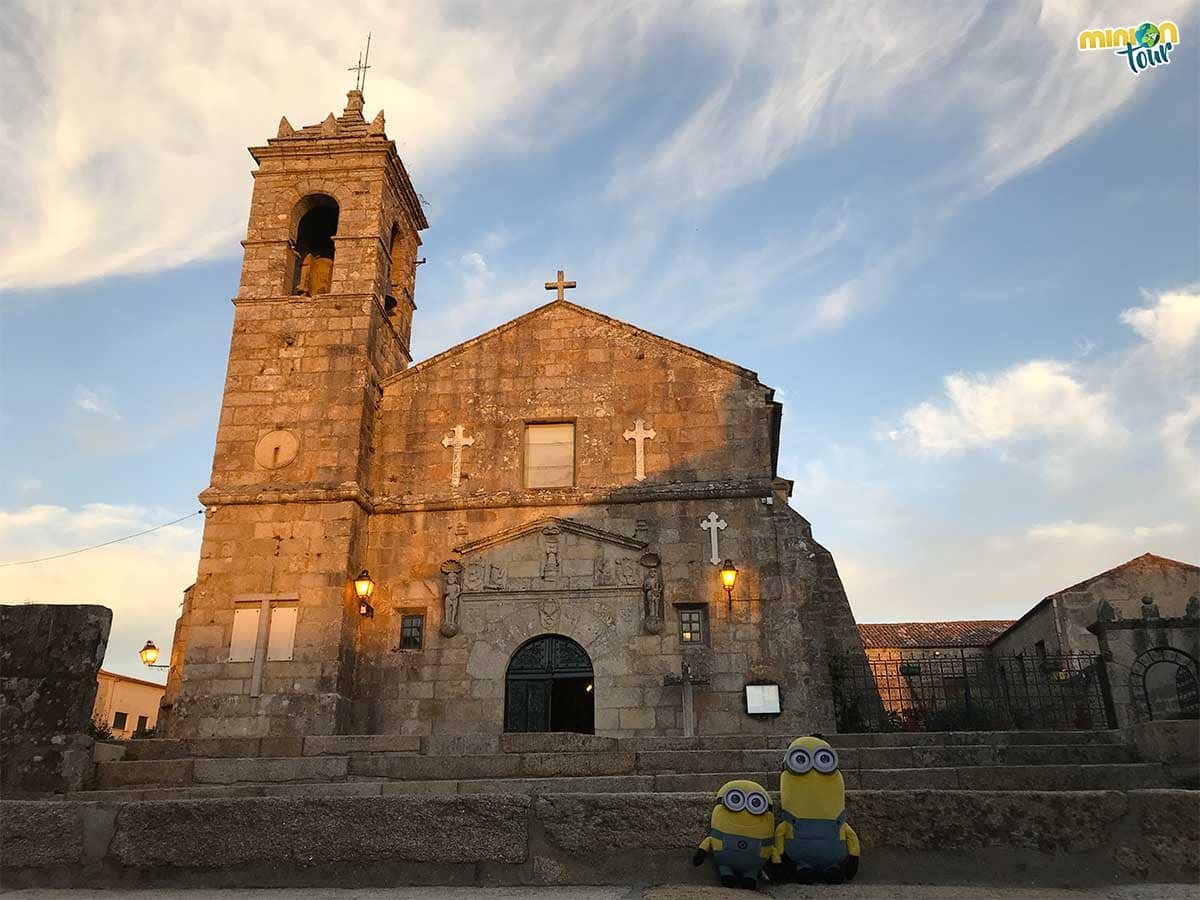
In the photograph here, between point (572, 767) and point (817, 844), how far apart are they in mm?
3317

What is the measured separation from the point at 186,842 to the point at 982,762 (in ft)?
21.6

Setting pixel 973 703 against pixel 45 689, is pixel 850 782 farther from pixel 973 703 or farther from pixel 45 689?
pixel 973 703

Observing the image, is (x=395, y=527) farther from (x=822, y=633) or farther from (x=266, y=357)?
(x=822, y=633)

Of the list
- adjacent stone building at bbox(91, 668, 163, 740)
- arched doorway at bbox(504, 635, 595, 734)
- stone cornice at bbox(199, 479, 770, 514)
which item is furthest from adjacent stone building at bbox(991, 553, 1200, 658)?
adjacent stone building at bbox(91, 668, 163, 740)

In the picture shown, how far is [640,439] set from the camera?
1662cm

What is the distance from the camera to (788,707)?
14305 millimetres

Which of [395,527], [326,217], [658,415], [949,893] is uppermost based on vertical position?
[326,217]

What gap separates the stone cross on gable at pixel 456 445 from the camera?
54.9ft

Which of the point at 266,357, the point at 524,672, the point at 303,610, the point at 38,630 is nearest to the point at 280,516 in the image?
the point at 303,610

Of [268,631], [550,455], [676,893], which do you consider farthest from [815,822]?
[550,455]

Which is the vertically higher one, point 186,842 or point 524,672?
point 524,672

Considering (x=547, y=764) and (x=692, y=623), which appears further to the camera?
(x=692, y=623)

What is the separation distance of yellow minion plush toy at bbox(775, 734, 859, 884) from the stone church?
9.52m

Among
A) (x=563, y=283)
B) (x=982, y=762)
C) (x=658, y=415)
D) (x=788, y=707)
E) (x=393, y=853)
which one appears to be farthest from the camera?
(x=563, y=283)
